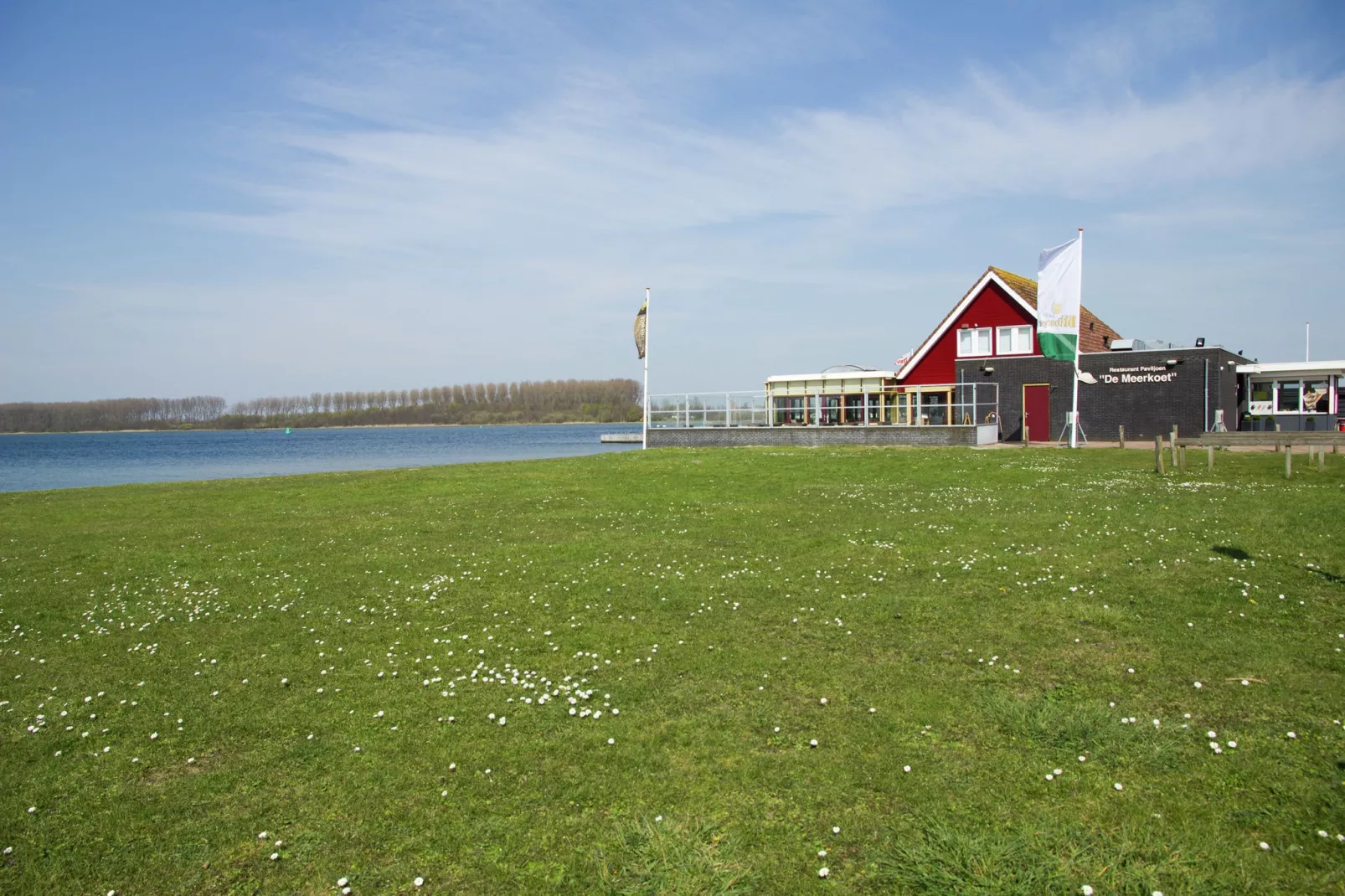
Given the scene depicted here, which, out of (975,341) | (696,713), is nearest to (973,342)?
(975,341)

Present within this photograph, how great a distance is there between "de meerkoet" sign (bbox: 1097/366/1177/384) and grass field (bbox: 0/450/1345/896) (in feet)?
108

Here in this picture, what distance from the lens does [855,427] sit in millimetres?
45969

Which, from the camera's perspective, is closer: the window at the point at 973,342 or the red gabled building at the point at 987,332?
the red gabled building at the point at 987,332

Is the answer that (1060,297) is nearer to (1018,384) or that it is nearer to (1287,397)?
(1018,384)

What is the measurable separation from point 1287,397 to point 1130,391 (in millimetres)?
14506

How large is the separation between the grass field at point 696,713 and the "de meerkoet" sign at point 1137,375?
33.0 m

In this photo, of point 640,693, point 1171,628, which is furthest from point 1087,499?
point 640,693

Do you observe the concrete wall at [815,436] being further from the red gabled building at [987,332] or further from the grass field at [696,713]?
the grass field at [696,713]

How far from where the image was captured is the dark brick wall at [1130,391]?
46.0 m

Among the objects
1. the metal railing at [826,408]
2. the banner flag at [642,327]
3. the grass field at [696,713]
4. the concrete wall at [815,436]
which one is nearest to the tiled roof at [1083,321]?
the metal railing at [826,408]

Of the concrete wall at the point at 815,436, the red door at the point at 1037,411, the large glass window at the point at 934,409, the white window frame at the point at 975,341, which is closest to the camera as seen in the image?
the concrete wall at the point at 815,436

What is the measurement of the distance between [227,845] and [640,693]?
3.90 metres

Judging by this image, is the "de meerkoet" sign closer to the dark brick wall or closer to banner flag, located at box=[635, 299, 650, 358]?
the dark brick wall

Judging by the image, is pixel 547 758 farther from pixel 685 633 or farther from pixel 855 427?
pixel 855 427
